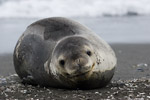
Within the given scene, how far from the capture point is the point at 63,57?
5.37m

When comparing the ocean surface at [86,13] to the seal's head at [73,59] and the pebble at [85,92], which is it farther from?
the seal's head at [73,59]

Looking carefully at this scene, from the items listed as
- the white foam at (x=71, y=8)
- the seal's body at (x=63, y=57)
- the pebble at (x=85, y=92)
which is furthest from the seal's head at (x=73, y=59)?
the white foam at (x=71, y=8)

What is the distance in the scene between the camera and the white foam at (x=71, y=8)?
18.5m

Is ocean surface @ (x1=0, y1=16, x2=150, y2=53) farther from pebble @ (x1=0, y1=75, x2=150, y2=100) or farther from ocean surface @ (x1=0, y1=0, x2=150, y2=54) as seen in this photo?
pebble @ (x1=0, y1=75, x2=150, y2=100)

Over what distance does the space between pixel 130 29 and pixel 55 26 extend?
26.4ft

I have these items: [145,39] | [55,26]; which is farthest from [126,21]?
[55,26]

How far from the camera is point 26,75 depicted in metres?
6.46

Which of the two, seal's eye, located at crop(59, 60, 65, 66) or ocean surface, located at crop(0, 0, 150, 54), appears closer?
seal's eye, located at crop(59, 60, 65, 66)

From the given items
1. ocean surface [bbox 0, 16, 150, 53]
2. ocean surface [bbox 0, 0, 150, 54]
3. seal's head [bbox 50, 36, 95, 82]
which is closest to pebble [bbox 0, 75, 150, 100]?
seal's head [bbox 50, 36, 95, 82]

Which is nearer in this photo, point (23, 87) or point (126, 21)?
point (23, 87)

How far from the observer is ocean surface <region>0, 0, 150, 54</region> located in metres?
15.0

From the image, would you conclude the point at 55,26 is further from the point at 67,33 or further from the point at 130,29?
the point at 130,29

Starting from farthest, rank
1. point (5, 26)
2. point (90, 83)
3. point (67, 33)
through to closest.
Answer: point (5, 26) → point (67, 33) → point (90, 83)

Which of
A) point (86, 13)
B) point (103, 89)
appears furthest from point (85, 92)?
point (86, 13)
